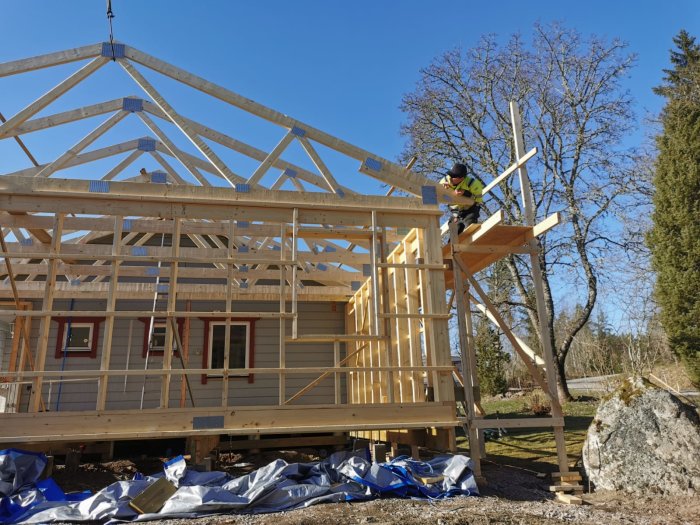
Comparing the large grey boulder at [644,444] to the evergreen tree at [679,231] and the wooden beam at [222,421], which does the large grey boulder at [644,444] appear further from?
the evergreen tree at [679,231]

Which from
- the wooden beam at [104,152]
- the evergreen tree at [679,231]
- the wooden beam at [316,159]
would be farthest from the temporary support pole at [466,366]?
the evergreen tree at [679,231]

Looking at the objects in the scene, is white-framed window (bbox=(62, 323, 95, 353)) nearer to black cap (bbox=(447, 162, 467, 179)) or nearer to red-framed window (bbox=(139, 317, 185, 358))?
red-framed window (bbox=(139, 317, 185, 358))

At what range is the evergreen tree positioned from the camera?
12781 millimetres

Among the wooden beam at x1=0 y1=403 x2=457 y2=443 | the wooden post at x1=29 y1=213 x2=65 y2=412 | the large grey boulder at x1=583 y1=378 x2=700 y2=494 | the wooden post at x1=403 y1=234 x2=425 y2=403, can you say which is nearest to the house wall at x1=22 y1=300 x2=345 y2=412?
the wooden post at x1=403 y1=234 x2=425 y2=403

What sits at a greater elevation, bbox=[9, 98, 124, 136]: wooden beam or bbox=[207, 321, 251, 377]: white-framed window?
bbox=[9, 98, 124, 136]: wooden beam

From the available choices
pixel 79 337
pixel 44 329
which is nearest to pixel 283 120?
pixel 44 329

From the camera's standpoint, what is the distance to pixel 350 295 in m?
12.2

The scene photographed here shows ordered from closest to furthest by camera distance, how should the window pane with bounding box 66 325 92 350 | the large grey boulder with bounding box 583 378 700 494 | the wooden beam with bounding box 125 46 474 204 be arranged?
the large grey boulder with bounding box 583 378 700 494
the wooden beam with bounding box 125 46 474 204
the window pane with bounding box 66 325 92 350

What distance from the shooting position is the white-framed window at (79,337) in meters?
11.7

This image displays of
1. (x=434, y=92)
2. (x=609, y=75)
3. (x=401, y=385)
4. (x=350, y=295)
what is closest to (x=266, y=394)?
(x=350, y=295)

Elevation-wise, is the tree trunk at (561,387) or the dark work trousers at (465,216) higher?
the dark work trousers at (465,216)

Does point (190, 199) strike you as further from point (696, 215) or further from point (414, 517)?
point (696, 215)

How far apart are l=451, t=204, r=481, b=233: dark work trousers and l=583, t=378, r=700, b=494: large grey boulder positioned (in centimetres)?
317

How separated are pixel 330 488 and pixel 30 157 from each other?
760cm
